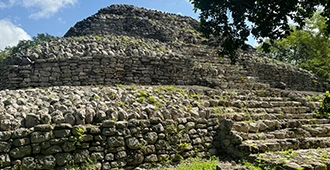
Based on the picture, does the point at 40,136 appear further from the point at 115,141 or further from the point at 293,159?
the point at 293,159

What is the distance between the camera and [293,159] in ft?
17.3

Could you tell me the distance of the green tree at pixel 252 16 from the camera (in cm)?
439

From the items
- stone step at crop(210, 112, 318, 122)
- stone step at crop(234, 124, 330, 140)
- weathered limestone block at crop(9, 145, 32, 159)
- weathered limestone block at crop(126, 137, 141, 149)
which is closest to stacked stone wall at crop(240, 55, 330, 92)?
stone step at crop(210, 112, 318, 122)

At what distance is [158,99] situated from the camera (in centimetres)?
687

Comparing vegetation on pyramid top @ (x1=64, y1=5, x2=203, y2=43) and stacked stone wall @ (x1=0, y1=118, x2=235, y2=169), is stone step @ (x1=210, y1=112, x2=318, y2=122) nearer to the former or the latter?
stacked stone wall @ (x1=0, y1=118, x2=235, y2=169)

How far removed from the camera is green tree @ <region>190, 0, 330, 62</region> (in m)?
4.39

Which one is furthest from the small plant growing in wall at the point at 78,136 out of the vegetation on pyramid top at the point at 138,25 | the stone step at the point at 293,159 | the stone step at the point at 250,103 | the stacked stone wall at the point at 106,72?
the vegetation on pyramid top at the point at 138,25

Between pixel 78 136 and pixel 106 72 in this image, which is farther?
pixel 106 72

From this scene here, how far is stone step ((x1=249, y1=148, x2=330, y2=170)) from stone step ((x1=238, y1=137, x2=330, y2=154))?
0.57 feet

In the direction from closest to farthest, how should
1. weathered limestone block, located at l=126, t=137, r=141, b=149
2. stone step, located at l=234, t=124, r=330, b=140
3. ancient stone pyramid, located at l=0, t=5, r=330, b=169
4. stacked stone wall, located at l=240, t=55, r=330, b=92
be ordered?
ancient stone pyramid, located at l=0, t=5, r=330, b=169, weathered limestone block, located at l=126, t=137, r=141, b=149, stone step, located at l=234, t=124, r=330, b=140, stacked stone wall, located at l=240, t=55, r=330, b=92

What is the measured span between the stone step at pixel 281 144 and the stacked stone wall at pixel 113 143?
475 mm

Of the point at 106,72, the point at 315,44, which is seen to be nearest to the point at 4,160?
the point at 106,72

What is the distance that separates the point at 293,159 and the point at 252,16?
2713mm

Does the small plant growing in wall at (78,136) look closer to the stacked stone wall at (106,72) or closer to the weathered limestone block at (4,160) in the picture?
the weathered limestone block at (4,160)
